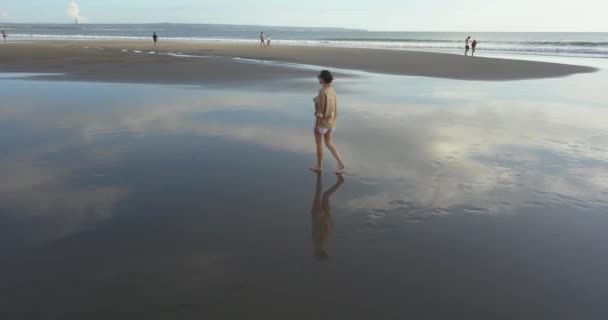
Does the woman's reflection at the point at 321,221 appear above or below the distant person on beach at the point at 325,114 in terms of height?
below

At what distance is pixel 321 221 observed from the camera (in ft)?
14.9

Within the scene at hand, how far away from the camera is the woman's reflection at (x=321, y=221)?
3.95 meters

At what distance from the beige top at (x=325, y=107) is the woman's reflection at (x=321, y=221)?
97 centimetres

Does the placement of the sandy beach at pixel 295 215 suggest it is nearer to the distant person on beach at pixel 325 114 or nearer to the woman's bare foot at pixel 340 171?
the woman's bare foot at pixel 340 171

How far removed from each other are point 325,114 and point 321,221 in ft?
6.72

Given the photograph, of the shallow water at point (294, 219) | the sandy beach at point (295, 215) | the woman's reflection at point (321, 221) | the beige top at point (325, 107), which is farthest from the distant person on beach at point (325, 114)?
the woman's reflection at point (321, 221)

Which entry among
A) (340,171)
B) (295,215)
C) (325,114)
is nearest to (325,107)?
(325,114)

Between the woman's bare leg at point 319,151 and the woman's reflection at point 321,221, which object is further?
the woman's bare leg at point 319,151

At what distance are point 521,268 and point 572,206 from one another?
1.99 meters

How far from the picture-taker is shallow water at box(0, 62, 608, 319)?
320 centimetres

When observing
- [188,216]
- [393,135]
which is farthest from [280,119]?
[188,216]

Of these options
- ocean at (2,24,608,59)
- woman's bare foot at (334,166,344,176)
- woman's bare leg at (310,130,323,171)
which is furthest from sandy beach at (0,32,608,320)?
ocean at (2,24,608,59)

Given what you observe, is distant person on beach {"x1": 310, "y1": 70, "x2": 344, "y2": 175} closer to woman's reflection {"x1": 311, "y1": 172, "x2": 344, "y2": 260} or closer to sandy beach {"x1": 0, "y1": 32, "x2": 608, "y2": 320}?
sandy beach {"x1": 0, "y1": 32, "x2": 608, "y2": 320}

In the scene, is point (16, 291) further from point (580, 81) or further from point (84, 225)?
point (580, 81)
